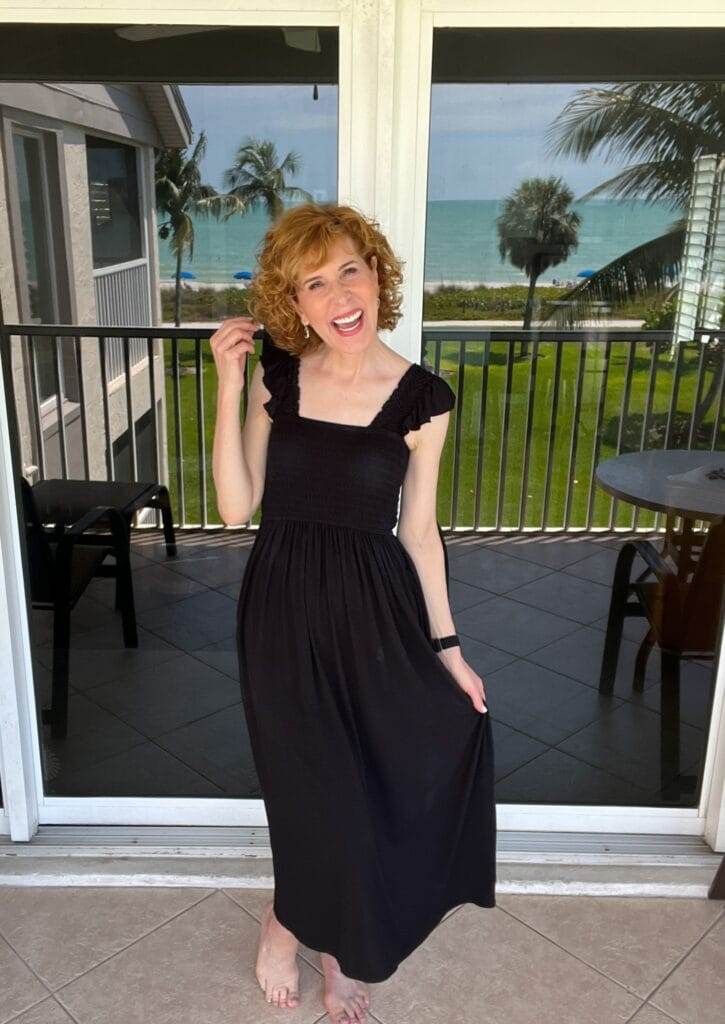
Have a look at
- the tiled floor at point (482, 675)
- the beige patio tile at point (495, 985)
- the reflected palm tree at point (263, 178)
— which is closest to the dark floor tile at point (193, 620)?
the tiled floor at point (482, 675)

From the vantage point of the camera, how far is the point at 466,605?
2.32 meters

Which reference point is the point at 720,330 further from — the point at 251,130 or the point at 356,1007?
the point at 356,1007

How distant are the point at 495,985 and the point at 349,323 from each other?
4.73 ft

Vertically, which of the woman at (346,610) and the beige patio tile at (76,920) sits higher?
the woman at (346,610)

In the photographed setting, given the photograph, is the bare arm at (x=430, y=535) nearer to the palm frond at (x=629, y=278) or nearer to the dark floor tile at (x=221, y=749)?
the palm frond at (x=629, y=278)

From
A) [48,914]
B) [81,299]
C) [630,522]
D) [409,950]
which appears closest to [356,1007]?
[409,950]

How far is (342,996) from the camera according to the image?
180cm

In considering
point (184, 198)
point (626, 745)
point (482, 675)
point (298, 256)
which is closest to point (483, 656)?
point (482, 675)

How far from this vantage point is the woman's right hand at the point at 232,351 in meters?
1.54

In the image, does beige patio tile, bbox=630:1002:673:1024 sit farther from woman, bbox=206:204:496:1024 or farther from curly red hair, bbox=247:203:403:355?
curly red hair, bbox=247:203:403:355

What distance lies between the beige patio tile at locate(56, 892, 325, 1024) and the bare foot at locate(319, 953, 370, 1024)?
0.14 feet

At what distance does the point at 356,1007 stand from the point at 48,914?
78 cm

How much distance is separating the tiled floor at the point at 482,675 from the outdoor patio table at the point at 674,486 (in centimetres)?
14

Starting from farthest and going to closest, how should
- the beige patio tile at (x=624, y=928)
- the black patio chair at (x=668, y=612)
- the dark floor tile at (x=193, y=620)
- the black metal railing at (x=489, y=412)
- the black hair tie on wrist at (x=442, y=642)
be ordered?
the dark floor tile at (x=193, y=620) → the black patio chair at (x=668, y=612) → the black metal railing at (x=489, y=412) → the beige patio tile at (x=624, y=928) → the black hair tie on wrist at (x=442, y=642)
